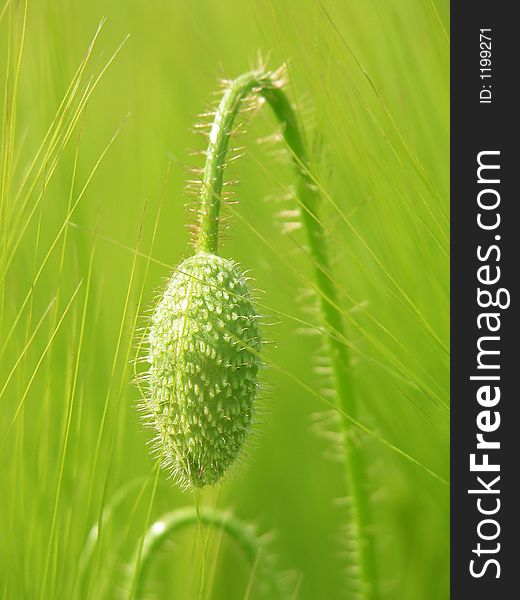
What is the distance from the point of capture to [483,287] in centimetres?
90

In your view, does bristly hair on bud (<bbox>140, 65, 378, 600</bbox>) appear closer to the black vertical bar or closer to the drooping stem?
the drooping stem

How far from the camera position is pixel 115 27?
76.5 inches

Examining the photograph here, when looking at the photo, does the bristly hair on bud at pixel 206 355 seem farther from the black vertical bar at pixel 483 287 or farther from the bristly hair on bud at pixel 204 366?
the black vertical bar at pixel 483 287

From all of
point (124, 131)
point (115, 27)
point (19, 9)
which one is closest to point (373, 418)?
point (124, 131)

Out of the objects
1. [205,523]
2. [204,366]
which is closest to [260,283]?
[205,523]

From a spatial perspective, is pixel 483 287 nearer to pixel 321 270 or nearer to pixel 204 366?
pixel 321 270

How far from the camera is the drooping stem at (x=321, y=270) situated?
81 centimetres

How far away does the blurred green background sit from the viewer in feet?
2.93

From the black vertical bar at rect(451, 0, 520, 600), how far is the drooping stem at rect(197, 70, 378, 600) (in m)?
0.10

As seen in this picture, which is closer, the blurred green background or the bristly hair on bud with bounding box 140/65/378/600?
the bristly hair on bud with bounding box 140/65/378/600

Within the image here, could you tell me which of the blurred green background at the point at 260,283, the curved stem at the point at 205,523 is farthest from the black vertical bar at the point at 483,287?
the curved stem at the point at 205,523

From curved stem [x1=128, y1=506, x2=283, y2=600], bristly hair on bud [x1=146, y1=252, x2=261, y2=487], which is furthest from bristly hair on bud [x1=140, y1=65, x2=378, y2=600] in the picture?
curved stem [x1=128, y1=506, x2=283, y2=600]

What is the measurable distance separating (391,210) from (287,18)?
0.96 feet

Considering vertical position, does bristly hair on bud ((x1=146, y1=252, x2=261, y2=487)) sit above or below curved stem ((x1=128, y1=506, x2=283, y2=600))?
above
